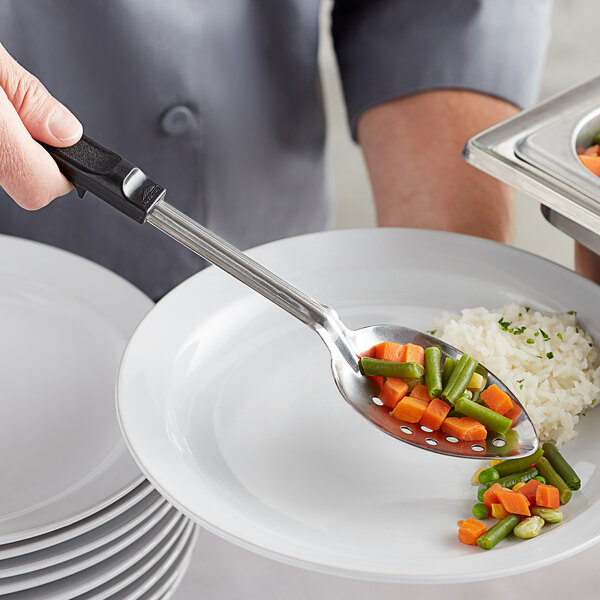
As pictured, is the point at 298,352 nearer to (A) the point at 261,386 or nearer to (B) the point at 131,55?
(A) the point at 261,386

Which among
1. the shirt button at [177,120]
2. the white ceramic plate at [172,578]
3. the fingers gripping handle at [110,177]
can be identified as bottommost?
the white ceramic plate at [172,578]

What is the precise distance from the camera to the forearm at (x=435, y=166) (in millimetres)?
1090

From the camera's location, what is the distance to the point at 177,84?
116 centimetres

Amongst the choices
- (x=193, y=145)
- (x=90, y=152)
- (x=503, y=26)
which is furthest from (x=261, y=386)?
(x=503, y=26)

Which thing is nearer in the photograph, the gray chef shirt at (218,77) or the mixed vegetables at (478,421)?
the mixed vegetables at (478,421)

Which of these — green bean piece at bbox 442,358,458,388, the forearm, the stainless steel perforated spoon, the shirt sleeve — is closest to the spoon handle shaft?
the stainless steel perforated spoon

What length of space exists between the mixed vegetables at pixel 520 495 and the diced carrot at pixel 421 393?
9 centimetres

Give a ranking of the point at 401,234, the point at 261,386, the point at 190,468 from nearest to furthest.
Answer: the point at 190,468, the point at 261,386, the point at 401,234

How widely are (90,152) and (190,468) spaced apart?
0.32m

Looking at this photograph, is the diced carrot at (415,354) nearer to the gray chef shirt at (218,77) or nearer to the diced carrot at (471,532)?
the diced carrot at (471,532)

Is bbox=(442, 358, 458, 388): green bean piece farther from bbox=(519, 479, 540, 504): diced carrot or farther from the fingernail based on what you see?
the fingernail

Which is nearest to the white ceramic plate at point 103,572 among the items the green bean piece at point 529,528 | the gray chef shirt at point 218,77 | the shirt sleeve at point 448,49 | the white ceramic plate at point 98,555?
the white ceramic plate at point 98,555

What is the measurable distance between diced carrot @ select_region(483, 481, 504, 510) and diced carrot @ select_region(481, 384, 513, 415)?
0.29 feet

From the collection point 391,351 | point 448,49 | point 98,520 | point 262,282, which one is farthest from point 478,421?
point 448,49
